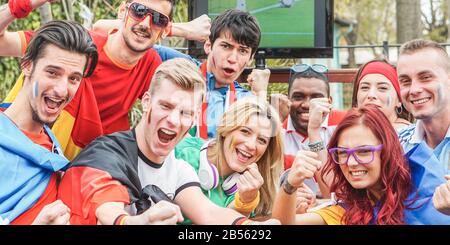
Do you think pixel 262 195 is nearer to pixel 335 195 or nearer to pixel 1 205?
pixel 335 195

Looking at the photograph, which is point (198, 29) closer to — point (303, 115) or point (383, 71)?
point (303, 115)

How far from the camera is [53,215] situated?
92.0 inches

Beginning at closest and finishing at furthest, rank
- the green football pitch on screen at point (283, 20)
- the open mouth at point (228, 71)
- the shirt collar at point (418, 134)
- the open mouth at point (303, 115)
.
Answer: the shirt collar at point (418, 134)
the open mouth at point (228, 71)
the open mouth at point (303, 115)
the green football pitch on screen at point (283, 20)

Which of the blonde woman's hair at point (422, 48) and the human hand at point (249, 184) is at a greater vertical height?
the blonde woman's hair at point (422, 48)

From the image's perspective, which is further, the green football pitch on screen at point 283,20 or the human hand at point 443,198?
the green football pitch on screen at point 283,20

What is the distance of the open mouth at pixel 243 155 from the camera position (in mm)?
2586

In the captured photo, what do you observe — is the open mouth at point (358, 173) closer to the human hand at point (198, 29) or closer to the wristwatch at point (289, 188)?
the wristwatch at point (289, 188)

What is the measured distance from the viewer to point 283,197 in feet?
8.08

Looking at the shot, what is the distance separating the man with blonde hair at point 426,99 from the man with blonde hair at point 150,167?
2.21 feet

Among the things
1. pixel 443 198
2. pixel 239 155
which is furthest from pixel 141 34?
pixel 443 198

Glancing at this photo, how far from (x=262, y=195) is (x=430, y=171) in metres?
0.56

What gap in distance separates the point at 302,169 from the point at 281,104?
51 centimetres

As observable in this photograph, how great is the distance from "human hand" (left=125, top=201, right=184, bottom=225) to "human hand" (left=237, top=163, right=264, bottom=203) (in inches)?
10.3

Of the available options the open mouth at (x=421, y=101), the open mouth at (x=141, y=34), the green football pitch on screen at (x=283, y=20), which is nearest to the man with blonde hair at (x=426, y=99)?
the open mouth at (x=421, y=101)
